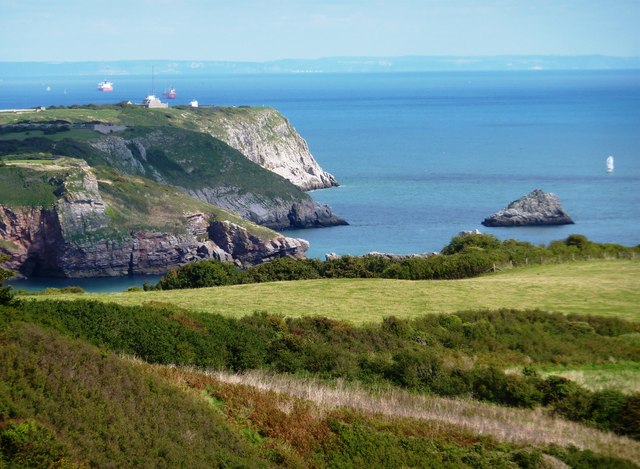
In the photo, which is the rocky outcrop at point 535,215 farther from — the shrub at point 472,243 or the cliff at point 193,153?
the shrub at point 472,243

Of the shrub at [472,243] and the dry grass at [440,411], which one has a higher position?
the dry grass at [440,411]

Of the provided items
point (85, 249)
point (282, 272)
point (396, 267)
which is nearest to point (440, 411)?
point (396, 267)

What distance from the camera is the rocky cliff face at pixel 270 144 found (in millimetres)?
140250

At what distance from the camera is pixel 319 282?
33.4 m

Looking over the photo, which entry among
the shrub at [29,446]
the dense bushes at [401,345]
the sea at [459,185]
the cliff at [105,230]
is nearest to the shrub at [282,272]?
the dense bushes at [401,345]

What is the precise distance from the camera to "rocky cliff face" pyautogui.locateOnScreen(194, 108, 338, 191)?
140250mm

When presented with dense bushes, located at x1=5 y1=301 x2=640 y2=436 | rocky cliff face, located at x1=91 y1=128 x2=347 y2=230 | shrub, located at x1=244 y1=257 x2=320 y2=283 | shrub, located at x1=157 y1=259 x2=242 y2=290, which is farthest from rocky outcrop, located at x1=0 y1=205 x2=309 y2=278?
dense bushes, located at x1=5 y1=301 x2=640 y2=436

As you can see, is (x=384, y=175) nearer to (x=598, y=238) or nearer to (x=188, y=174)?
(x=188, y=174)

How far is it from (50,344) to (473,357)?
1112cm

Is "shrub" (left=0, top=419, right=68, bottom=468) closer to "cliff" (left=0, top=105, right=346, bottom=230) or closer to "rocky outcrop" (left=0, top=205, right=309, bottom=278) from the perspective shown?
"rocky outcrop" (left=0, top=205, right=309, bottom=278)

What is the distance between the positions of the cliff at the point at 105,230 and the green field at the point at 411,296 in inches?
2203

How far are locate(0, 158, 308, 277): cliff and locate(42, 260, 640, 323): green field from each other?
184 ft

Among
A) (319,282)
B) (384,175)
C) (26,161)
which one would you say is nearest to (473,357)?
(319,282)

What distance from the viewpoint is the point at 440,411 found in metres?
19.1
